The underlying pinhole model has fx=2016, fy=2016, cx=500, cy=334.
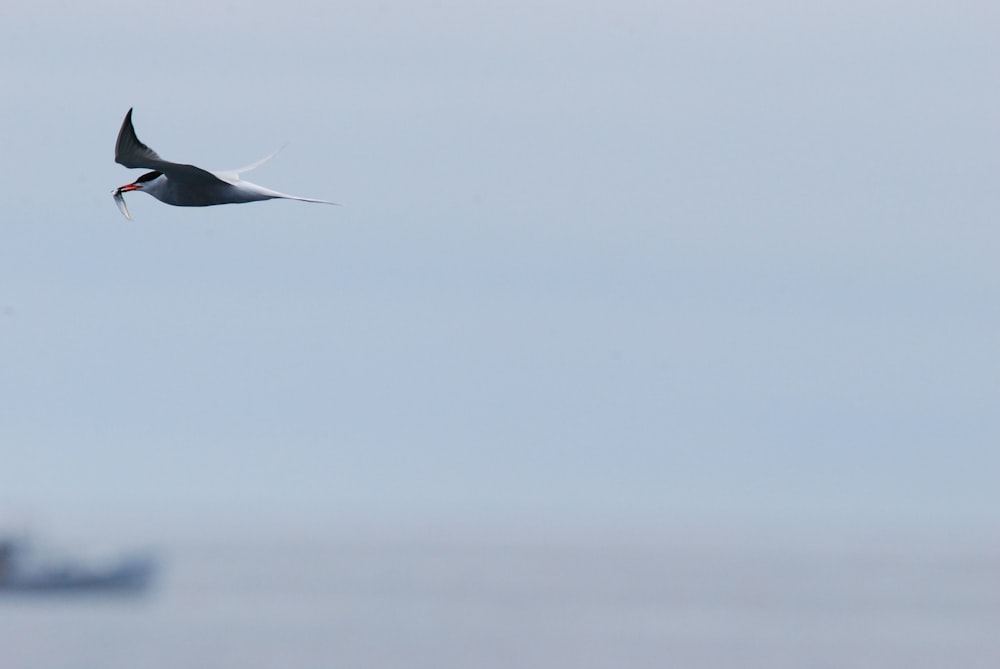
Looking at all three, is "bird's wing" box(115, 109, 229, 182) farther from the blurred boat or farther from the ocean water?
the blurred boat

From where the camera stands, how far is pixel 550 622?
14088 centimetres

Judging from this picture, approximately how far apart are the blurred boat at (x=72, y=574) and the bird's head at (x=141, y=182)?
388 ft

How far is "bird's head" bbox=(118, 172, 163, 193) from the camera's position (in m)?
23.9

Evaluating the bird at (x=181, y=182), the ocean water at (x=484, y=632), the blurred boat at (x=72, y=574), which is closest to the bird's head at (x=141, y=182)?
the bird at (x=181, y=182)

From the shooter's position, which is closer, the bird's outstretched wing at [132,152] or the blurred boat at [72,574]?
the bird's outstretched wing at [132,152]

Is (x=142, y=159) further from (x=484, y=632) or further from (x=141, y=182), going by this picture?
(x=484, y=632)

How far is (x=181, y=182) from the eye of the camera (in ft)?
73.9

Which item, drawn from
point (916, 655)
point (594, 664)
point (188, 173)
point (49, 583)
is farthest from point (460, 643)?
point (188, 173)

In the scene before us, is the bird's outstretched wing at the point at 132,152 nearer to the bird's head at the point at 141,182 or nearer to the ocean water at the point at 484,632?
the bird's head at the point at 141,182

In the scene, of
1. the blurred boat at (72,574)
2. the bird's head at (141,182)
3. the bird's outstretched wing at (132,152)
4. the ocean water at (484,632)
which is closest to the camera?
the bird's outstretched wing at (132,152)

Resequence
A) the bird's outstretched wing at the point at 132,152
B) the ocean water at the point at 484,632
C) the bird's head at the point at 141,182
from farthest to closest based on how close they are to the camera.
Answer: the ocean water at the point at 484,632 < the bird's head at the point at 141,182 < the bird's outstretched wing at the point at 132,152

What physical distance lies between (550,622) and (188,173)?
121m

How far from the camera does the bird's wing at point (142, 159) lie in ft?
69.8

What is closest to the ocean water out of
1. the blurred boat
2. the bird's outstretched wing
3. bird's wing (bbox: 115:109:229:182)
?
the blurred boat
